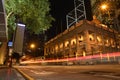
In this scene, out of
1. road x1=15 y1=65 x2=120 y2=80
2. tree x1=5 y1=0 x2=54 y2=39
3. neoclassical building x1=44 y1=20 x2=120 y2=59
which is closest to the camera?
road x1=15 y1=65 x2=120 y2=80

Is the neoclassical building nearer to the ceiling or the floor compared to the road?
nearer to the ceiling

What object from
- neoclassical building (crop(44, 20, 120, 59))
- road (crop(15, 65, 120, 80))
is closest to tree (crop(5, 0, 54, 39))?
road (crop(15, 65, 120, 80))

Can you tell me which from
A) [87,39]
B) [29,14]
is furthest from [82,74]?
[87,39]

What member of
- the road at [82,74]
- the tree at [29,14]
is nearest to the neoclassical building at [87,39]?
the tree at [29,14]

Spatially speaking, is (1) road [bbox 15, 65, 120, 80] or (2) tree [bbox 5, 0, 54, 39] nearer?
(1) road [bbox 15, 65, 120, 80]

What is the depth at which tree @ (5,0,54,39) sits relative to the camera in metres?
18.3

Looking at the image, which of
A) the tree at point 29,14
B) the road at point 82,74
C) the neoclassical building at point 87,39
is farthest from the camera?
the neoclassical building at point 87,39

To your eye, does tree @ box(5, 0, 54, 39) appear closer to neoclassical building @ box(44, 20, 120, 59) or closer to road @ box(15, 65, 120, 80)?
road @ box(15, 65, 120, 80)

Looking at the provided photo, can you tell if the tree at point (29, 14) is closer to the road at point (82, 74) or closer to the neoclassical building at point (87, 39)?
the road at point (82, 74)

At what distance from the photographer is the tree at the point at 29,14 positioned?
18.3 m

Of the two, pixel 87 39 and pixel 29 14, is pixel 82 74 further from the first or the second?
pixel 87 39

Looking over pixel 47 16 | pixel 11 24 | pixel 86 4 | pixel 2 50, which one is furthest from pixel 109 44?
pixel 11 24

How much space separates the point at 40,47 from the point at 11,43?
1983 inches

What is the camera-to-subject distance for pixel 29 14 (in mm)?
19562
